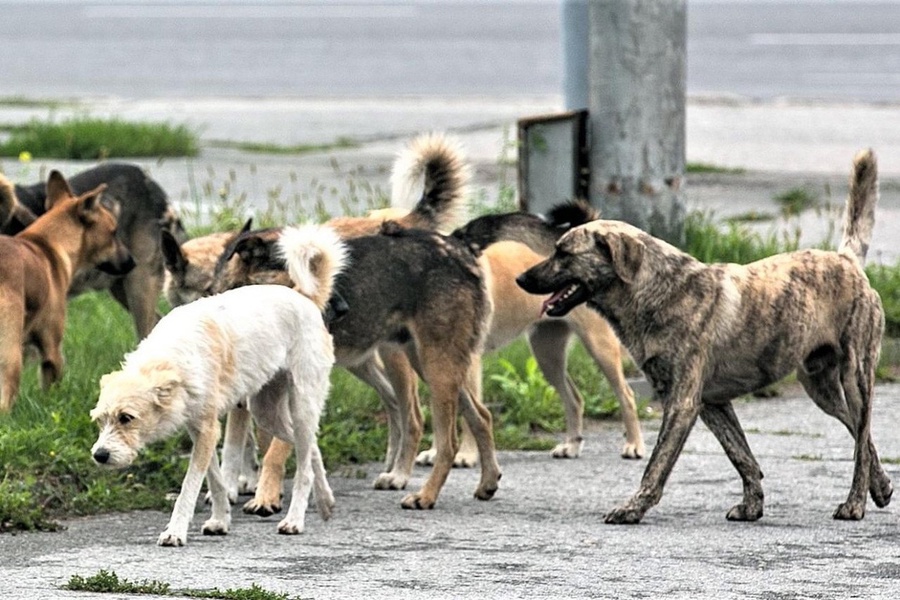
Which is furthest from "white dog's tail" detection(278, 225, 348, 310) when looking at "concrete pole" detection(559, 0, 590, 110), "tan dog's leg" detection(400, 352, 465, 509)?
"concrete pole" detection(559, 0, 590, 110)

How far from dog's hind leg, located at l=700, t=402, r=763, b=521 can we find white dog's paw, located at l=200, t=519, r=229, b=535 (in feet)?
6.89

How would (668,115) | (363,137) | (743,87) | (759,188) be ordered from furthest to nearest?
1. (743,87)
2. (363,137)
3. (759,188)
4. (668,115)

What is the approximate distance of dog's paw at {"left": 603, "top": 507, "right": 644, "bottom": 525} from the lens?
7715 millimetres

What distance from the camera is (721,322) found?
26.2 ft

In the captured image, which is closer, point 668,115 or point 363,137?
point 668,115

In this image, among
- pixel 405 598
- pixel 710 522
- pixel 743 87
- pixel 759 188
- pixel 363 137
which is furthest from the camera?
pixel 743 87

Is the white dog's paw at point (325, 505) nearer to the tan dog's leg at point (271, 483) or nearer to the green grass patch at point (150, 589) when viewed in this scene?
the tan dog's leg at point (271, 483)

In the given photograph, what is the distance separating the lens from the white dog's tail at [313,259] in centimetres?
790

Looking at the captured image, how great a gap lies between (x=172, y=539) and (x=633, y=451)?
119 inches

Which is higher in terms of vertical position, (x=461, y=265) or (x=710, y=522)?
(x=461, y=265)

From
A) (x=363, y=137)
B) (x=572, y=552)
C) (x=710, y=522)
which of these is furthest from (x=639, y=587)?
(x=363, y=137)

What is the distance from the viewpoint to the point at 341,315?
8.20m

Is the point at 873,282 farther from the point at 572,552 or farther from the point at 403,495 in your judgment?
the point at 572,552

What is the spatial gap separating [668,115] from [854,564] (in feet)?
16.3
